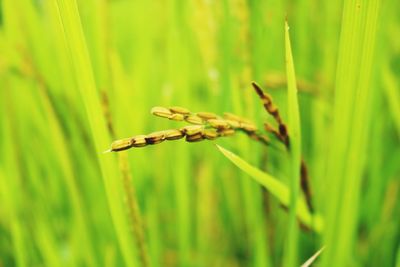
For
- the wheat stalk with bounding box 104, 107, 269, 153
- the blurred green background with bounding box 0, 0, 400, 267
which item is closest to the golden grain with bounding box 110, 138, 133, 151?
the wheat stalk with bounding box 104, 107, 269, 153

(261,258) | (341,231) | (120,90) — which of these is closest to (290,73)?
(341,231)

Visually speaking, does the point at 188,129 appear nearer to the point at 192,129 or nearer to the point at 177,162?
the point at 192,129

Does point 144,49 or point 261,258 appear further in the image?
point 144,49

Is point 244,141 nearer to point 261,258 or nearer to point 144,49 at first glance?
point 261,258

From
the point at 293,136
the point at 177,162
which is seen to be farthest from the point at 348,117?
the point at 177,162

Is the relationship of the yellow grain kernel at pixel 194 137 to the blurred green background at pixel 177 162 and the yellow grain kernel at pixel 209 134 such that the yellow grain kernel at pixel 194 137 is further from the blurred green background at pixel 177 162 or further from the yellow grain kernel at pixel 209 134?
the blurred green background at pixel 177 162

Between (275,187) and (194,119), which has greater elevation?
(194,119)
